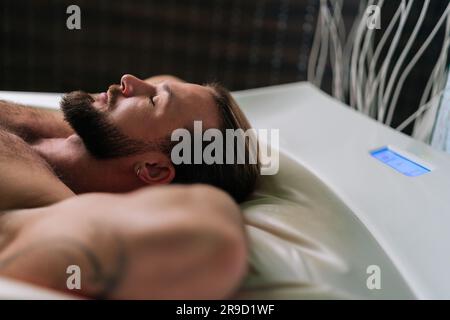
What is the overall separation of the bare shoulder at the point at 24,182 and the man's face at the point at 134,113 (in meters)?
0.13

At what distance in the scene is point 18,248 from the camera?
2.28ft

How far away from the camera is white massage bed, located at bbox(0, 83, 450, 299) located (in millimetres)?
778

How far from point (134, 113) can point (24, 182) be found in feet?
0.89

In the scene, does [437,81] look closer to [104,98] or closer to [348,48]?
[348,48]

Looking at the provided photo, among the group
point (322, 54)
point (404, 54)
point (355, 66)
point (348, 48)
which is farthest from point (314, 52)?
point (404, 54)

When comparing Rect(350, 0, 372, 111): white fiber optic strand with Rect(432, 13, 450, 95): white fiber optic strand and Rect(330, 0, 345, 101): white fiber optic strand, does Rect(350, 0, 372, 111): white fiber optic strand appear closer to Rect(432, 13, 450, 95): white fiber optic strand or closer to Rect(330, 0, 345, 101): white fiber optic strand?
Rect(330, 0, 345, 101): white fiber optic strand

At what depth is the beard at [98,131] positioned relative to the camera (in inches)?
41.9

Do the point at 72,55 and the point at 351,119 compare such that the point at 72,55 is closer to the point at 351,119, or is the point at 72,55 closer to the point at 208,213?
the point at 351,119

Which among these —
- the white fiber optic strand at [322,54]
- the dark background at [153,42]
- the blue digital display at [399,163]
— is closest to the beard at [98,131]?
the blue digital display at [399,163]

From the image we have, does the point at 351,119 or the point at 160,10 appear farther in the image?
the point at 160,10

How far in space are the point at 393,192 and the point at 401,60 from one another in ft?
1.98

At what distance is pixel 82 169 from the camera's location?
43.9 inches
